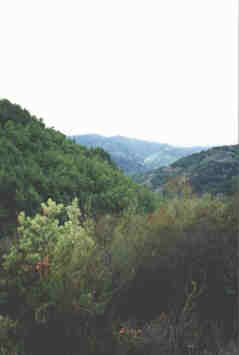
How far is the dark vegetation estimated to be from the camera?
2.68 metres

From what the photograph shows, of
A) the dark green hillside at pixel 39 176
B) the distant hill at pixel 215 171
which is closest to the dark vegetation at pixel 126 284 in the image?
the dark green hillside at pixel 39 176

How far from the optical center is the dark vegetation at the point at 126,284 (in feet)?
8.79

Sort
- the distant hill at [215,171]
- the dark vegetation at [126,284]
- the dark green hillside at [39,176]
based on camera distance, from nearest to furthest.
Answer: the dark vegetation at [126,284] < the dark green hillside at [39,176] < the distant hill at [215,171]

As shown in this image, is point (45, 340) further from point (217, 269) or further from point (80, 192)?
point (80, 192)

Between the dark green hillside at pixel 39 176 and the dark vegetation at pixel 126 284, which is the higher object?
the dark green hillside at pixel 39 176

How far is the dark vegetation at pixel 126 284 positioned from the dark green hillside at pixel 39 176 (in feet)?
8.31

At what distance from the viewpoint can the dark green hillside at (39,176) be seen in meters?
7.39

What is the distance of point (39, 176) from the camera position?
8.52 m

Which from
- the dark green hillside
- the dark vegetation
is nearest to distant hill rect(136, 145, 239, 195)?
the dark green hillside

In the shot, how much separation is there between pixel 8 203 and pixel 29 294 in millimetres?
4943

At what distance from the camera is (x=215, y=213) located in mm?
4180

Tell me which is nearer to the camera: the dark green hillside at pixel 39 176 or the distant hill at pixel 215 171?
the dark green hillside at pixel 39 176

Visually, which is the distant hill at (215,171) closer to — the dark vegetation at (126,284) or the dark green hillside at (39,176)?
the dark green hillside at (39,176)

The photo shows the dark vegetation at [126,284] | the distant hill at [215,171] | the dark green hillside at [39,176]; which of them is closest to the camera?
the dark vegetation at [126,284]
